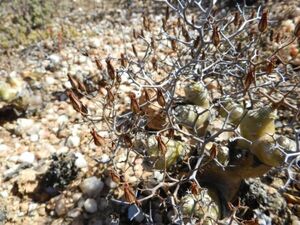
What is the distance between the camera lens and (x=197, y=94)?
233 centimetres

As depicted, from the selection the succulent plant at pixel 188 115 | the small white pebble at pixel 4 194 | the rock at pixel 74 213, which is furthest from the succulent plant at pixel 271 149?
the small white pebble at pixel 4 194

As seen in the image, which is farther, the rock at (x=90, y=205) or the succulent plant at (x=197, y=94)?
the rock at (x=90, y=205)

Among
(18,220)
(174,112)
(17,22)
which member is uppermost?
(174,112)

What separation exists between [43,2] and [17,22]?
0.44 meters

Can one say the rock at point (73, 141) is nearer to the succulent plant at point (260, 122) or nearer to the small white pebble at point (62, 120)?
the small white pebble at point (62, 120)

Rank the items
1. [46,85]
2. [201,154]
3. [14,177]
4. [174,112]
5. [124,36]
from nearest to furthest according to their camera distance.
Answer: [201,154] → [174,112] → [14,177] → [46,85] → [124,36]

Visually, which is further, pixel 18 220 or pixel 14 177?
pixel 14 177

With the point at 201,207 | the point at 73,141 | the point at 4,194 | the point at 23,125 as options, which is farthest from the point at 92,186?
the point at 201,207

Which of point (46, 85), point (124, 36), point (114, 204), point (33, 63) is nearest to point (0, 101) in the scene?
point (46, 85)

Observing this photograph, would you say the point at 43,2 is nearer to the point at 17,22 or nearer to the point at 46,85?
the point at 17,22

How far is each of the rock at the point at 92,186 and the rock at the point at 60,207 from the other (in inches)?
6.5

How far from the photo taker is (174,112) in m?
2.29

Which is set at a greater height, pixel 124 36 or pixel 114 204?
pixel 124 36

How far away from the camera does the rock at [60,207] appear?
281 cm
